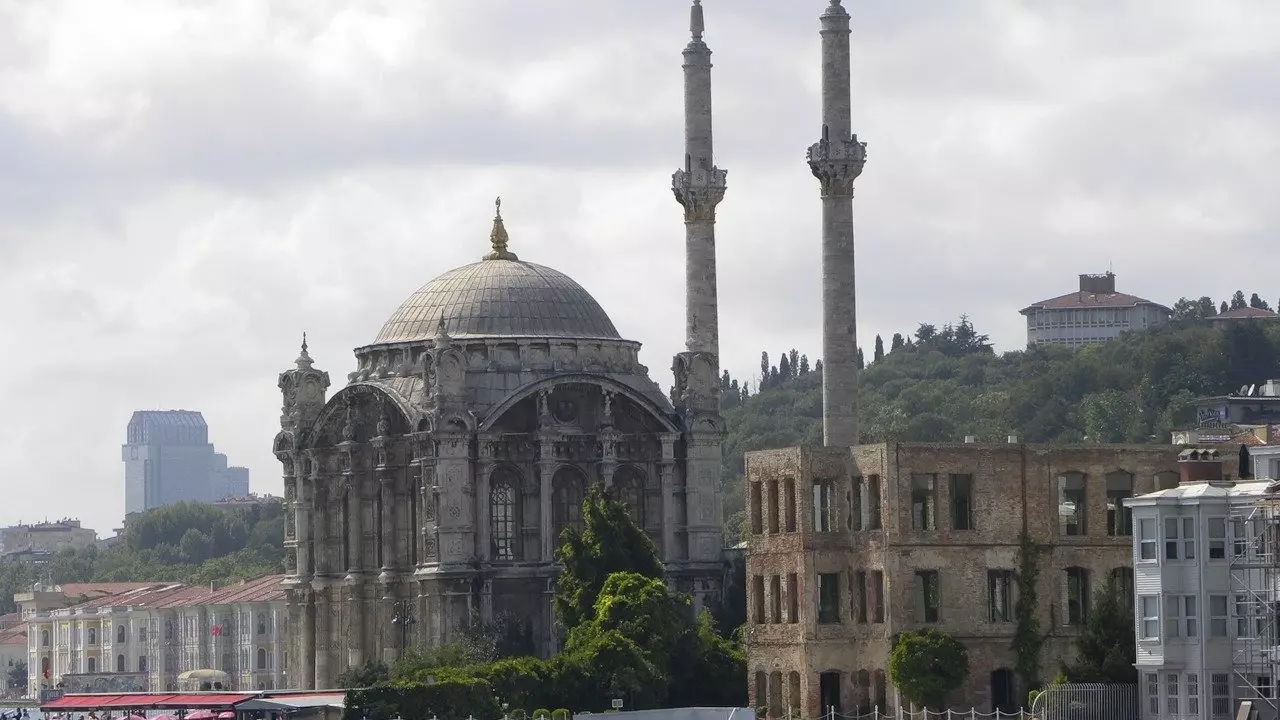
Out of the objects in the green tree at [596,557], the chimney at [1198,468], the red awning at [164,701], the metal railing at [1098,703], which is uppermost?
the chimney at [1198,468]

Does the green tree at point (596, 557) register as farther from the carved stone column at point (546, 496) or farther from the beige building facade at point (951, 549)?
the beige building facade at point (951, 549)

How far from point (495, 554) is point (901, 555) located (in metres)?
27.7

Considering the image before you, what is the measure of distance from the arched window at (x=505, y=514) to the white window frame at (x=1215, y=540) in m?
37.9

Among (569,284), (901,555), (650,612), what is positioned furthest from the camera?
(569,284)

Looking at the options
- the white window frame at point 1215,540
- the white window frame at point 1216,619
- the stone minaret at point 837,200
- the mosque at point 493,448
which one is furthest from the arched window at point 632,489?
the white window frame at point 1216,619

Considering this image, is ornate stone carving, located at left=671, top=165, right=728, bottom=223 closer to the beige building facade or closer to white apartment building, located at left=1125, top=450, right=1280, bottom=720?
the beige building facade

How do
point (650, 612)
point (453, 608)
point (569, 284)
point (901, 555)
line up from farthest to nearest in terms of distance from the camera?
point (569, 284), point (453, 608), point (650, 612), point (901, 555)

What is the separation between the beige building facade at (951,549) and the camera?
9594 centimetres

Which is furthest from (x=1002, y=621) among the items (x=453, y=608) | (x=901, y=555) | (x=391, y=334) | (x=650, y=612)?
(x=391, y=334)

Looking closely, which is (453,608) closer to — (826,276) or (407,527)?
(407,527)

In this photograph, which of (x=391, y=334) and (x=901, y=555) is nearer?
(x=901, y=555)

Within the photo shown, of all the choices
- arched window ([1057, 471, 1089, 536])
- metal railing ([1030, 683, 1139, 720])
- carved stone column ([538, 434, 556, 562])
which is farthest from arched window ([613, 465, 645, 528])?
metal railing ([1030, 683, 1139, 720])

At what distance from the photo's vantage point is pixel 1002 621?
9650 cm

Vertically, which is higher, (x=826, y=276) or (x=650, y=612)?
(x=826, y=276)
